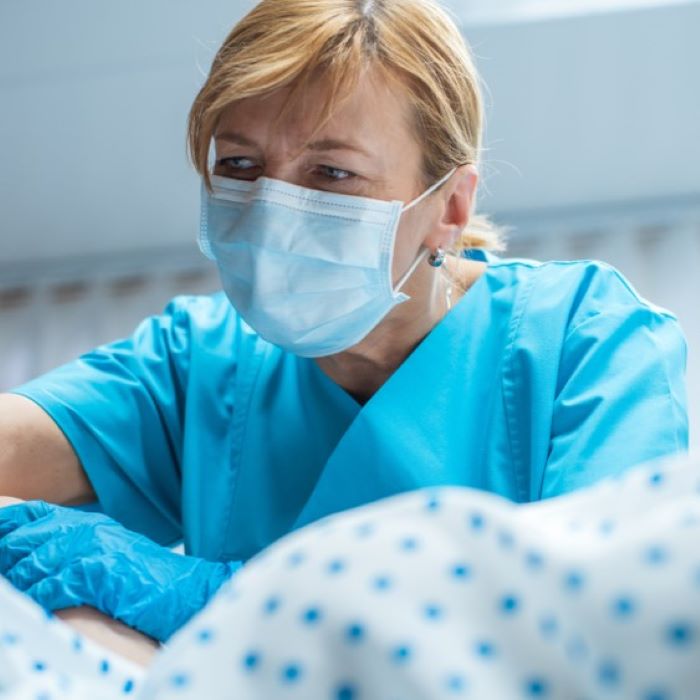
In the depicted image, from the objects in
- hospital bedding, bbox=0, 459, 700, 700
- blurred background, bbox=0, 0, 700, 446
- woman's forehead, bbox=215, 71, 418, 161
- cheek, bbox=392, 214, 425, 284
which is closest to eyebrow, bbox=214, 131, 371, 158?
woman's forehead, bbox=215, 71, 418, 161

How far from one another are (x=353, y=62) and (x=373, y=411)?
445mm

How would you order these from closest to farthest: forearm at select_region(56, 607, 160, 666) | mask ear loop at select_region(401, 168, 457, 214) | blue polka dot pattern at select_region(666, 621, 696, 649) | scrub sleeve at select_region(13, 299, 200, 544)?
blue polka dot pattern at select_region(666, 621, 696, 649), forearm at select_region(56, 607, 160, 666), mask ear loop at select_region(401, 168, 457, 214), scrub sleeve at select_region(13, 299, 200, 544)

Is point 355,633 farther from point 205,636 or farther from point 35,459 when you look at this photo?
point 35,459

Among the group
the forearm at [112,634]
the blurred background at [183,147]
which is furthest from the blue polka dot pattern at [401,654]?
the blurred background at [183,147]

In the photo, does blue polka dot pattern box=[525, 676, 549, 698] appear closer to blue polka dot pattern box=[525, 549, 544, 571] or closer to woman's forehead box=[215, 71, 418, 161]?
blue polka dot pattern box=[525, 549, 544, 571]

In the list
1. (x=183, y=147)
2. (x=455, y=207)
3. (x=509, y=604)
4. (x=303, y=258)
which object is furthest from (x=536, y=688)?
(x=183, y=147)

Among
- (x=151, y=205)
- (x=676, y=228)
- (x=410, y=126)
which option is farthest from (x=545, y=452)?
(x=151, y=205)

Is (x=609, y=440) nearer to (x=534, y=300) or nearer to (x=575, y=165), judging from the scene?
(x=534, y=300)

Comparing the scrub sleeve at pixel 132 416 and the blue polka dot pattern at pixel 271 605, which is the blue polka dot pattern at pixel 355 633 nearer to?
the blue polka dot pattern at pixel 271 605

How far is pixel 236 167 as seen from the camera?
1670 mm

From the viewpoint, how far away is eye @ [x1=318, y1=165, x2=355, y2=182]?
64.2 inches

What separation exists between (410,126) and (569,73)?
4.46 ft

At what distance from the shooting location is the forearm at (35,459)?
1.73 m

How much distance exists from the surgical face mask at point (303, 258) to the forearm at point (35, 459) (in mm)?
325
